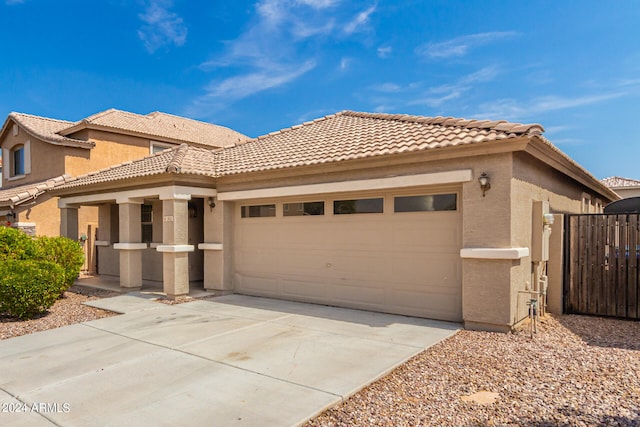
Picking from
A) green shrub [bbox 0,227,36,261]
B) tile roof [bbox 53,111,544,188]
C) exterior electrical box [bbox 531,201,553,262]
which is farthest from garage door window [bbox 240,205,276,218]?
exterior electrical box [bbox 531,201,553,262]

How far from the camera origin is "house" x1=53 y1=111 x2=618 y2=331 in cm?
716

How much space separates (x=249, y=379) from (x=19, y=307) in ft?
20.7

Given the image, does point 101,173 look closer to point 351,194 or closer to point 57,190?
point 57,190

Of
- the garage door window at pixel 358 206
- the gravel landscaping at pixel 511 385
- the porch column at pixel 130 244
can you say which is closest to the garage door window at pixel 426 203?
the garage door window at pixel 358 206

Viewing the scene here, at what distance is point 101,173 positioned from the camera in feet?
46.1

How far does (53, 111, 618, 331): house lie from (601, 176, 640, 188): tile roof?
63.0 ft

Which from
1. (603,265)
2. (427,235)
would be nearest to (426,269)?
(427,235)

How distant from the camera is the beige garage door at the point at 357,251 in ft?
26.1

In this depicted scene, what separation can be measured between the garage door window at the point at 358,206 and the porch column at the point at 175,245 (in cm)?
414

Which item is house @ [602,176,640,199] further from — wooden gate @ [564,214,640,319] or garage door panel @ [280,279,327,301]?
garage door panel @ [280,279,327,301]

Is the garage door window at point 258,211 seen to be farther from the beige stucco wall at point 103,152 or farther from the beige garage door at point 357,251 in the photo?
the beige stucco wall at point 103,152

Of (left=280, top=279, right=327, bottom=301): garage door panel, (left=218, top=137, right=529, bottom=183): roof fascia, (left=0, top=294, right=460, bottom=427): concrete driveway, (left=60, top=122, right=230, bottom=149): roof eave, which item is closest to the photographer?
(left=0, top=294, right=460, bottom=427): concrete driveway

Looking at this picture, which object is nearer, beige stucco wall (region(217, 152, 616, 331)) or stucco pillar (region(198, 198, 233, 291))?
beige stucco wall (region(217, 152, 616, 331))

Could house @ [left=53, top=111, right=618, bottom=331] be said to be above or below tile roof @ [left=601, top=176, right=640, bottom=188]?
below
